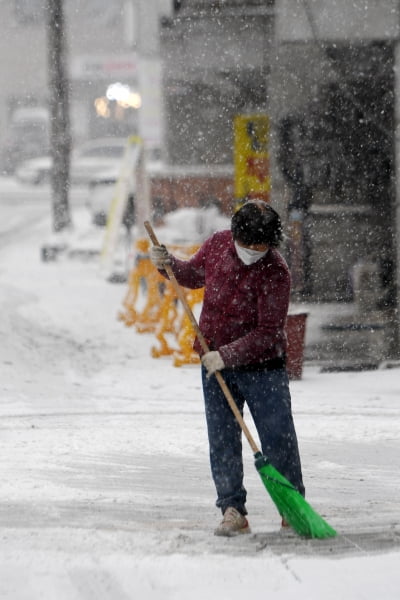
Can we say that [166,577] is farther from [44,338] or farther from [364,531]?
[44,338]

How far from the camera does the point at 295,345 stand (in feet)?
34.1

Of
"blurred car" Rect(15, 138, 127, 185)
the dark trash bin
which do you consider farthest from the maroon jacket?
"blurred car" Rect(15, 138, 127, 185)

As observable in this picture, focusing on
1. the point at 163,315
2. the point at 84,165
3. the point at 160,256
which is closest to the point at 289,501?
the point at 160,256

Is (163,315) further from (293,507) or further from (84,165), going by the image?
(84,165)

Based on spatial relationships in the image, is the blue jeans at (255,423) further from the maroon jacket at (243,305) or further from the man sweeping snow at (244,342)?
the maroon jacket at (243,305)

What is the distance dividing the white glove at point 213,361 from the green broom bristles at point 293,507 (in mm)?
495

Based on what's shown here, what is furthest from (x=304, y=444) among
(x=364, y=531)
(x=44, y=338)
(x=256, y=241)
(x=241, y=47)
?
(x=241, y=47)

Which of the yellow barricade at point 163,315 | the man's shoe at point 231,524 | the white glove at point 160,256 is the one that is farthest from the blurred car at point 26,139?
the man's shoe at point 231,524

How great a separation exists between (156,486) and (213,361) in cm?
145

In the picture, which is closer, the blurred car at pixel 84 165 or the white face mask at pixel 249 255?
the white face mask at pixel 249 255

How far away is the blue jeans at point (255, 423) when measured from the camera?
5.39 m

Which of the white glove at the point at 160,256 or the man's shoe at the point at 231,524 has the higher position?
the white glove at the point at 160,256

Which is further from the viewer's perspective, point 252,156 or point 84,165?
point 84,165

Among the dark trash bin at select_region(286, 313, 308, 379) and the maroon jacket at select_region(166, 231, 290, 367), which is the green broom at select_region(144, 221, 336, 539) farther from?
the dark trash bin at select_region(286, 313, 308, 379)
